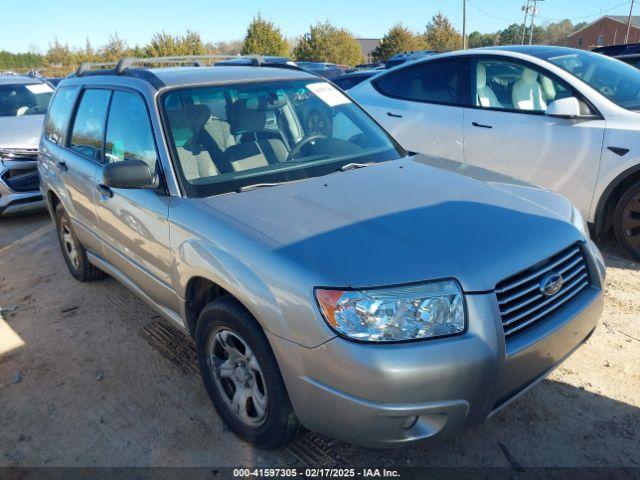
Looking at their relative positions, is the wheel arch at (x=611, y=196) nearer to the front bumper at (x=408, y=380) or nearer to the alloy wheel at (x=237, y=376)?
the front bumper at (x=408, y=380)

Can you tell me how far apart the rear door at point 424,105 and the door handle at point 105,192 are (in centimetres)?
321

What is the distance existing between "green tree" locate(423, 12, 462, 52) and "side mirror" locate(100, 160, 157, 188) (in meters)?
50.3

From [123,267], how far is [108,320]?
69cm

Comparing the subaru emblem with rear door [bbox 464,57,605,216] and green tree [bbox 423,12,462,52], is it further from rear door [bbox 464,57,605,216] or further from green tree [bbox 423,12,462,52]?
green tree [bbox 423,12,462,52]

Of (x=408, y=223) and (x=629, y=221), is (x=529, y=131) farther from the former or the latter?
(x=408, y=223)

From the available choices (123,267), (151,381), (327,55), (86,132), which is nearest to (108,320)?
(123,267)

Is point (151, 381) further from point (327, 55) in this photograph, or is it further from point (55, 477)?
point (327, 55)

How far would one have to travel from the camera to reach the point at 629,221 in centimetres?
425

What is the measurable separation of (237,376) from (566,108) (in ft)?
11.2

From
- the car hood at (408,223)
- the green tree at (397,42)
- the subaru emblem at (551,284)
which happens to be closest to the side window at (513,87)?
the car hood at (408,223)

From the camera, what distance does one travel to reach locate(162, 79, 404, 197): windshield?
9.19ft

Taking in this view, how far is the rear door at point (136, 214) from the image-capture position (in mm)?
2816

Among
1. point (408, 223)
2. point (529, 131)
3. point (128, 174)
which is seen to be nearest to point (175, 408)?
point (128, 174)

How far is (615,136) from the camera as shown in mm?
4117
